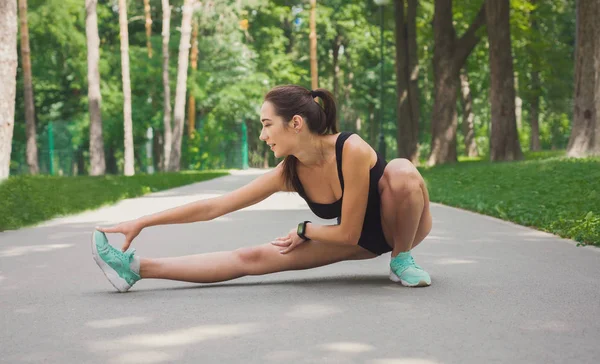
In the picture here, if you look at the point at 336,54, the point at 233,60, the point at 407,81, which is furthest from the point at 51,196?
the point at 336,54

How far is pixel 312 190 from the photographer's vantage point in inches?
211

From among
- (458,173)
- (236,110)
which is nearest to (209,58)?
(236,110)

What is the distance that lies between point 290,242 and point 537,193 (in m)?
9.29

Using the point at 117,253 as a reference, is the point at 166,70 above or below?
above

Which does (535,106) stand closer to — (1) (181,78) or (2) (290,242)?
(1) (181,78)

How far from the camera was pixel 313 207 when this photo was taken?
5.50 m

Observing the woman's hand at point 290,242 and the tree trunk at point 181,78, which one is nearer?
the woman's hand at point 290,242

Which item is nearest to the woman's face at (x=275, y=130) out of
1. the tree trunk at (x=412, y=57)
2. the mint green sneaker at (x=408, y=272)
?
the mint green sneaker at (x=408, y=272)

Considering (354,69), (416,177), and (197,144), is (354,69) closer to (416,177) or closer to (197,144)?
(197,144)

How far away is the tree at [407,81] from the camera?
32062 mm

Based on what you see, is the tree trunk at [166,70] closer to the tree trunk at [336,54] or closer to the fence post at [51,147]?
the fence post at [51,147]

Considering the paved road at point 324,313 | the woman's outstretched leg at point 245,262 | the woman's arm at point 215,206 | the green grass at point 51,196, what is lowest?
the green grass at point 51,196

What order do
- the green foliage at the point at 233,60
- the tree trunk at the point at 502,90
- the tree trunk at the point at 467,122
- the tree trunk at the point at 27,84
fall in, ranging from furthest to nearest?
the tree trunk at the point at 467,122, the green foliage at the point at 233,60, the tree trunk at the point at 27,84, the tree trunk at the point at 502,90

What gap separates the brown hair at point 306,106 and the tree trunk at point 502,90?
19.8m
